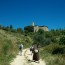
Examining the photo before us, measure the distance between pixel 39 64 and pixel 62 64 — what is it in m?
2.14

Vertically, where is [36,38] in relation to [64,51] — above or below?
above

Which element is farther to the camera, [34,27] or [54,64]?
[34,27]

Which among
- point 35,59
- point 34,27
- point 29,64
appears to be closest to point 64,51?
point 35,59

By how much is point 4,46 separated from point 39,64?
24.9 feet

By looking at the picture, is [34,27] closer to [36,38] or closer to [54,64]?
[36,38]

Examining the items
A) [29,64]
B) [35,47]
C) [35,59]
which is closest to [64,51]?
[35,47]

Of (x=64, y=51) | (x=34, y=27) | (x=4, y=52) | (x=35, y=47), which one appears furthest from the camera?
(x=34, y=27)

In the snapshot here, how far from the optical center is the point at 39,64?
2023cm

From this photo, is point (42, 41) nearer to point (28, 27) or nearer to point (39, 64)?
point (39, 64)

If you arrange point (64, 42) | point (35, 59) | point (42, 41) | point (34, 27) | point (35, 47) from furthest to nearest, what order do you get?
point (34, 27) → point (42, 41) → point (64, 42) → point (35, 47) → point (35, 59)

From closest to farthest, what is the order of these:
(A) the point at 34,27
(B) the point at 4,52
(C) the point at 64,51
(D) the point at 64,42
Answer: (B) the point at 4,52 → (C) the point at 64,51 → (D) the point at 64,42 → (A) the point at 34,27

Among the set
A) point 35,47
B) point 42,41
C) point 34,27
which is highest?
point 34,27

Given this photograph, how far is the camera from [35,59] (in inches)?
→ 846

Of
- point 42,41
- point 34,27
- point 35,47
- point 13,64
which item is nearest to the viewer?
point 13,64
